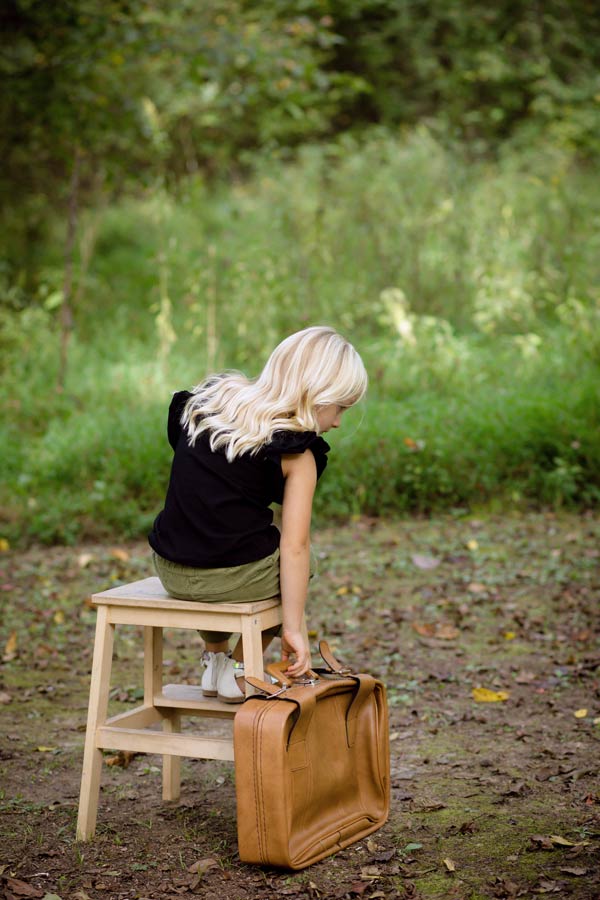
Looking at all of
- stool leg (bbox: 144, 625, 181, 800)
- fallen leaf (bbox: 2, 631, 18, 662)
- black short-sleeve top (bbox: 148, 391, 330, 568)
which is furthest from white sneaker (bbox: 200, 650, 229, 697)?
fallen leaf (bbox: 2, 631, 18, 662)

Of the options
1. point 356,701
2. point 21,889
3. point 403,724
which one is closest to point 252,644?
point 356,701

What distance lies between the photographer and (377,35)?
15.0 metres

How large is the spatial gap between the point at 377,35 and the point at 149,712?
44.5ft

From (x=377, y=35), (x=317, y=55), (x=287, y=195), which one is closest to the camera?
(x=287, y=195)

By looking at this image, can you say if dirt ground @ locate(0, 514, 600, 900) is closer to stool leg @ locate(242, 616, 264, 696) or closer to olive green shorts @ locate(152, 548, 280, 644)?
stool leg @ locate(242, 616, 264, 696)

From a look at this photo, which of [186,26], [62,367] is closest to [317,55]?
[186,26]

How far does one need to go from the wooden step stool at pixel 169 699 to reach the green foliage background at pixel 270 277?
3.52 metres

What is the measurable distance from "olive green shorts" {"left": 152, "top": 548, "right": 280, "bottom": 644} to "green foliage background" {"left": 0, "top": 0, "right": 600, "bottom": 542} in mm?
3700

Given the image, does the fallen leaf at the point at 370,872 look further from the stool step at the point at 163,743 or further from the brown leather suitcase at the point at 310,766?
the stool step at the point at 163,743

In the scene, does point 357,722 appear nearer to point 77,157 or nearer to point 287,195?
point 77,157

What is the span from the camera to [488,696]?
14.1ft

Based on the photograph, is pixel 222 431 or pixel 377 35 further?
pixel 377 35

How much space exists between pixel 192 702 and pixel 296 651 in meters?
0.50

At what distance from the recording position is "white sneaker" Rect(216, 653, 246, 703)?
3.16m
